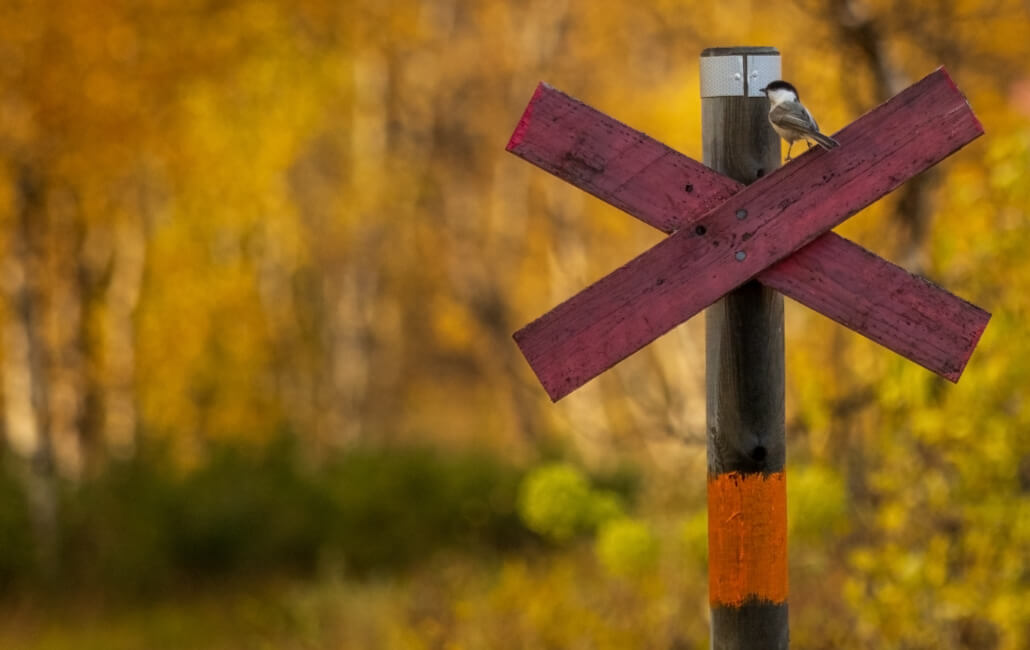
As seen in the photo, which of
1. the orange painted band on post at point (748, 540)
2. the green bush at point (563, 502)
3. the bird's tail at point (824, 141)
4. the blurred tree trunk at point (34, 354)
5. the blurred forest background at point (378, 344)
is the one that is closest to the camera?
the bird's tail at point (824, 141)

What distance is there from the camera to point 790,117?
231cm

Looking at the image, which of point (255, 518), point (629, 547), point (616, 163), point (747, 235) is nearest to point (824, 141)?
point (747, 235)

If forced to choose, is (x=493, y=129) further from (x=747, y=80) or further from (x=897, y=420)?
(x=747, y=80)

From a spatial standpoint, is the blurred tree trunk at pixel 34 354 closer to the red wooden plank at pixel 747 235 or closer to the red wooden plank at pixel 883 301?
the red wooden plank at pixel 747 235

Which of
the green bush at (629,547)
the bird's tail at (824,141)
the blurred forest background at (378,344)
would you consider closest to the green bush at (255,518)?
the blurred forest background at (378,344)

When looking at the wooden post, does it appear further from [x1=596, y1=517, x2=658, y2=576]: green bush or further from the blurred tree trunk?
the blurred tree trunk

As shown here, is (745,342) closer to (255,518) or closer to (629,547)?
(629,547)

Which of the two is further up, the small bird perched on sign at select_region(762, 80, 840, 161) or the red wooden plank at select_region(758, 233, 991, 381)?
the small bird perched on sign at select_region(762, 80, 840, 161)

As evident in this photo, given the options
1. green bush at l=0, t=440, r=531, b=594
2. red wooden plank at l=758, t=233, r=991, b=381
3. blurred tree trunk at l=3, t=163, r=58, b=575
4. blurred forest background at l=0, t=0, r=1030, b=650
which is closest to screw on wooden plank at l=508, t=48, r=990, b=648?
red wooden plank at l=758, t=233, r=991, b=381

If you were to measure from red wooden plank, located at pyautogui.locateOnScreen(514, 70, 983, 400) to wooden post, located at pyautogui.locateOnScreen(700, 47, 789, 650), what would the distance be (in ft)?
0.42

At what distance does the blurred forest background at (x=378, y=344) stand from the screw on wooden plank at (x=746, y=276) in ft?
6.22

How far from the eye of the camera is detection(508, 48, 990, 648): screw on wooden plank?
229 centimetres

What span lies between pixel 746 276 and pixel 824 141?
26 centimetres

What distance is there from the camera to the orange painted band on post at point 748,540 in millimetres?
2418
